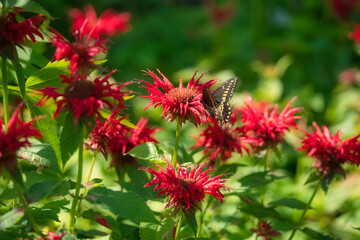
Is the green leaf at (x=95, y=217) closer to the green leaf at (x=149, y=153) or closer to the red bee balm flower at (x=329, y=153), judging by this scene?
the green leaf at (x=149, y=153)

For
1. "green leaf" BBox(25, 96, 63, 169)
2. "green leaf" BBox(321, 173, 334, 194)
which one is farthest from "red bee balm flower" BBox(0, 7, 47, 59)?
"green leaf" BBox(321, 173, 334, 194)

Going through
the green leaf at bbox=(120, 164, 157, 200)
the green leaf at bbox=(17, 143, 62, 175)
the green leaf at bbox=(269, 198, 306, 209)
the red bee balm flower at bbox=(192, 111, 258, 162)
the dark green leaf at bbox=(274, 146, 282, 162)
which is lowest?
the green leaf at bbox=(17, 143, 62, 175)

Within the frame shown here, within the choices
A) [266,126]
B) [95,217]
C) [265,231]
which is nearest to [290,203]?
[265,231]

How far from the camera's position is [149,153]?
43.4 inches

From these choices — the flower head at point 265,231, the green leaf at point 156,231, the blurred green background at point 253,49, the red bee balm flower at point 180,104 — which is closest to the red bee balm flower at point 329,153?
the flower head at point 265,231

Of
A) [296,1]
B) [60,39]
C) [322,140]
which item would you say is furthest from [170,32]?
[60,39]

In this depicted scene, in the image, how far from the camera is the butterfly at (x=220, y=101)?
1242mm

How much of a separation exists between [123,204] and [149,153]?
0.69ft

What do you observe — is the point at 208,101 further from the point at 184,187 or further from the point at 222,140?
the point at 184,187

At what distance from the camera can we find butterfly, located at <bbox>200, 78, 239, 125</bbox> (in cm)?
124

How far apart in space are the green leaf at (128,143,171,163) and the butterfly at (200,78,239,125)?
0.20 m

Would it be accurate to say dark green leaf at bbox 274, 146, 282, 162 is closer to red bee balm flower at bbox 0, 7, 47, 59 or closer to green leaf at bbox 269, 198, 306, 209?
green leaf at bbox 269, 198, 306, 209

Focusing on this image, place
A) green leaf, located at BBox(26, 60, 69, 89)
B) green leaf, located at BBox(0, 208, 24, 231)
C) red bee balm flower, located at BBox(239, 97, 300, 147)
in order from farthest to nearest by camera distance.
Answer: red bee balm flower, located at BBox(239, 97, 300, 147) < green leaf, located at BBox(26, 60, 69, 89) < green leaf, located at BBox(0, 208, 24, 231)

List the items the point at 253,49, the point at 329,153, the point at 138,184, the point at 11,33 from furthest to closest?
the point at 253,49
the point at 329,153
the point at 138,184
the point at 11,33
